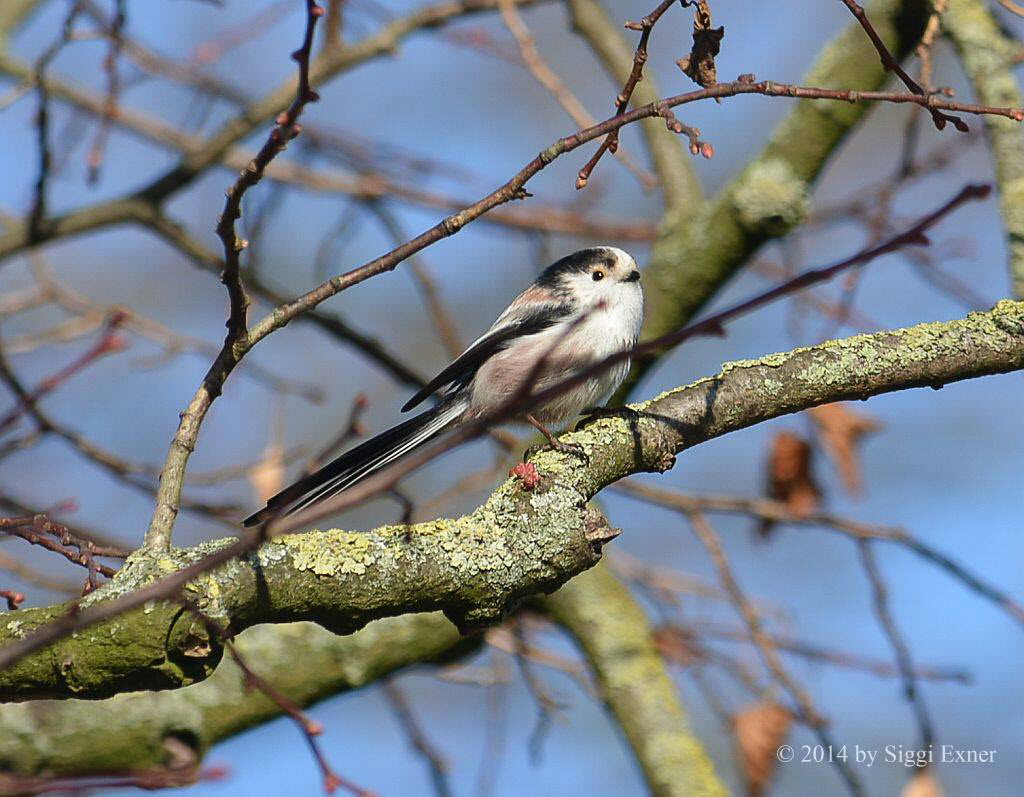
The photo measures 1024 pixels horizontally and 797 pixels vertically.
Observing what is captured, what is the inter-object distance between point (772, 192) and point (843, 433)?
2.94ft

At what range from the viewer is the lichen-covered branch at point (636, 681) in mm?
2955

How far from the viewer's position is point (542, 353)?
8.66 feet

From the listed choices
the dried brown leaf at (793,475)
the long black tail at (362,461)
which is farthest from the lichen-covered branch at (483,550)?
the dried brown leaf at (793,475)

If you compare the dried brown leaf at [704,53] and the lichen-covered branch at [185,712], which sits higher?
the dried brown leaf at [704,53]

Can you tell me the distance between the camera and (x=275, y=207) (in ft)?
12.8

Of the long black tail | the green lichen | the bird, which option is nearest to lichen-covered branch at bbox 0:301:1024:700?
the green lichen

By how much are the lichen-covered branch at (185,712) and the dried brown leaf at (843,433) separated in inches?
62.2

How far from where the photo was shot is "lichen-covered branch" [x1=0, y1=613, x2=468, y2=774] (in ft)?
9.28

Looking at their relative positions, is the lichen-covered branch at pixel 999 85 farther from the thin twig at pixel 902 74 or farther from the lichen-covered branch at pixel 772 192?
the thin twig at pixel 902 74

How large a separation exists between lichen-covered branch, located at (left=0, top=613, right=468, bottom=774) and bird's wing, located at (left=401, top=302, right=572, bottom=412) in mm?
729

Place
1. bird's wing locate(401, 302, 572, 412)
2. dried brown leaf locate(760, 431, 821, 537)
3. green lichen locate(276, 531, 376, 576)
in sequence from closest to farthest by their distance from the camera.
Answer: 1. green lichen locate(276, 531, 376, 576)
2. bird's wing locate(401, 302, 572, 412)
3. dried brown leaf locate(760, 431, 821, 537)

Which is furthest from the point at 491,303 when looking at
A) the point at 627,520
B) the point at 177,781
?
the point at 177,781

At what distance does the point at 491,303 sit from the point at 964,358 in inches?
243

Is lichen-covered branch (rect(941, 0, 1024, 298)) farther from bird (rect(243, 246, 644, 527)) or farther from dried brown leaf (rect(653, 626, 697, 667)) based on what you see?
dried brown leaf (rect(653, 626, 697, 667))
